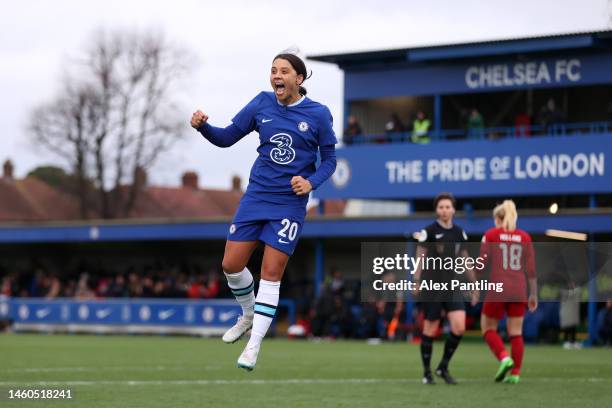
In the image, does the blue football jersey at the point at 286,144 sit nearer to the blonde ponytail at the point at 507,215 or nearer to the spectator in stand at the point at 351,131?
the blonde ponytail at the point at 507,215

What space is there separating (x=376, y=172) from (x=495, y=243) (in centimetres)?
2498

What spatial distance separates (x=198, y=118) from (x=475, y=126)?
2870cm

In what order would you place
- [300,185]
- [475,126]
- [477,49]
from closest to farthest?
[300,185], [475,126], [477,49]

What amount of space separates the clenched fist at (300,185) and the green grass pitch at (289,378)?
8.40 ft

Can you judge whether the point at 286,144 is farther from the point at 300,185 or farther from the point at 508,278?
the point at 508,278

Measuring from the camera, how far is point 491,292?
15.7 m

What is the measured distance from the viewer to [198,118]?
10.6m

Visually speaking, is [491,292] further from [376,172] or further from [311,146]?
[376,172]

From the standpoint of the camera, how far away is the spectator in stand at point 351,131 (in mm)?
41322

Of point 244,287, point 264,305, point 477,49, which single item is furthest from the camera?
point 477,49

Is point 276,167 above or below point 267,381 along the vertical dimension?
above

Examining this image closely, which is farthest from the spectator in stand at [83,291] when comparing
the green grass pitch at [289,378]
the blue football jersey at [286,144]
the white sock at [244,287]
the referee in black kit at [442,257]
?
the blue football jersey at [286,144]

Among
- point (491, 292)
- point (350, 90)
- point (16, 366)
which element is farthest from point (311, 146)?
point (350, 90)

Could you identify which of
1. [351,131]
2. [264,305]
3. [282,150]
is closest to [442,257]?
[264,305]
